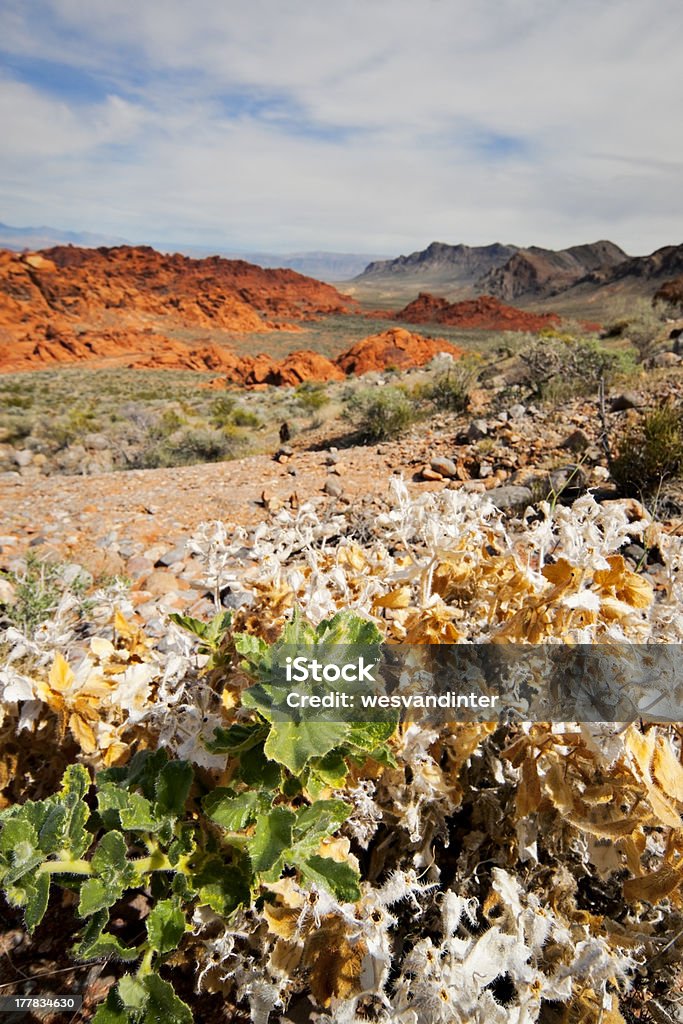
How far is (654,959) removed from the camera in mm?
987

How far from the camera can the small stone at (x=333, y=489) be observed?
15.8 ft

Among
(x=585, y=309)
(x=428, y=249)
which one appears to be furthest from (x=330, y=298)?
(x=428, y=249)

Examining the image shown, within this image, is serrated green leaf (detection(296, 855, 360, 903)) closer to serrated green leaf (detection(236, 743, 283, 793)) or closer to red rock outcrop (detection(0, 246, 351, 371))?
serrated green leaf (detection(236, 743, 283, 793))

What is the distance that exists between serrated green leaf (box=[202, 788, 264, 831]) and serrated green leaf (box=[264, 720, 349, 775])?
12 centimetres

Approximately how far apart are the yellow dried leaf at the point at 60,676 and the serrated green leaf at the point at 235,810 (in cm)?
44

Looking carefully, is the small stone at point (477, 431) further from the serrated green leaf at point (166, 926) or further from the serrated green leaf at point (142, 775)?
the serrated green leaf at point (166, 926)

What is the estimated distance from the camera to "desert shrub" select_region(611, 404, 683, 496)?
3809 mm

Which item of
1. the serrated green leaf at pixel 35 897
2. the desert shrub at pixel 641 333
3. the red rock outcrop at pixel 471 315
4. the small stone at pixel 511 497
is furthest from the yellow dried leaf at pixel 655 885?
the red rock outcrop at pixel 471 315

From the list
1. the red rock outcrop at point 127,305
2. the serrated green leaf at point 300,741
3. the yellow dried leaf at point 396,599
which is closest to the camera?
the serrated green leaf at point 300,741

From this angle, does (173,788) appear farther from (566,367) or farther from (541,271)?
(541,271)

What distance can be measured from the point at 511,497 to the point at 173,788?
3429mm

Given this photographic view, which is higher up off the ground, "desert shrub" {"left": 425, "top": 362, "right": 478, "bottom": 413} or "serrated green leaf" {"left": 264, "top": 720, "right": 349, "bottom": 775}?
"desert shrub" {"left": 425, "top": 362, "right": 478, "bottom": 413}

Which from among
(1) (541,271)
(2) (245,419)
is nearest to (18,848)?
(2) (245,419)

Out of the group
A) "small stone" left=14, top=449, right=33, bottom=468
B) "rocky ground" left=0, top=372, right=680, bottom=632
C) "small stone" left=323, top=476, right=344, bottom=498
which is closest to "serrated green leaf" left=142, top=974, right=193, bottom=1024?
"rocky ground" left=0, top=372, right=680, bottom=632
